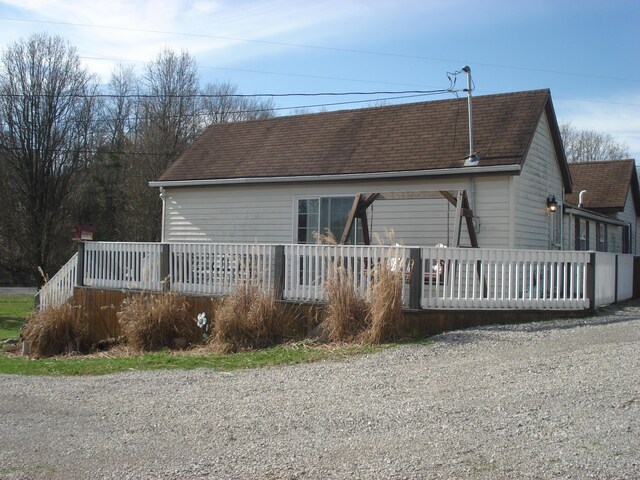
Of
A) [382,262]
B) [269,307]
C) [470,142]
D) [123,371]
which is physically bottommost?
[123,371]

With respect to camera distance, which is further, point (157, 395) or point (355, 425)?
point (157, 395)

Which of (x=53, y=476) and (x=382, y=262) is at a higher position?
(x=382, y=262)

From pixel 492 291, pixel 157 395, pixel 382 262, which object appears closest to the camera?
pixel 157 395

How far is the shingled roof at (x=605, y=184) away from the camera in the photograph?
2369 centimetres

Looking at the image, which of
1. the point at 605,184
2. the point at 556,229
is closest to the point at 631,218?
the point at 605,184

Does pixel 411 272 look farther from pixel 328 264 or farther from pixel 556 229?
pixel 556 229

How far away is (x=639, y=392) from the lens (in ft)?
20.6

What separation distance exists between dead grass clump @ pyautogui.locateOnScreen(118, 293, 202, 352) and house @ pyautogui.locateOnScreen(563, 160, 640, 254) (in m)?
13.7

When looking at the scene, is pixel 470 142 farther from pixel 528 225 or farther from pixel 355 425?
pixel 355 425

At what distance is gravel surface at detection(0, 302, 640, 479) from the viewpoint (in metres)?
4.77

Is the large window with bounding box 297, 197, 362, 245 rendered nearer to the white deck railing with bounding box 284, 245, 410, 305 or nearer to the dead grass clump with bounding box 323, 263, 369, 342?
the white deck railing with bounding box 284, 245, 410, 305

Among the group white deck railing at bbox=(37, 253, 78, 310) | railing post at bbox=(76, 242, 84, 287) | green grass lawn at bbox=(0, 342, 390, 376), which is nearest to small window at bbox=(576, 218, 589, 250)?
green grass lawn at bbox=(0, 342, 390, 376)

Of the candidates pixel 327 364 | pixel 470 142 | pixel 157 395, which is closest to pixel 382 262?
pixel 327 364

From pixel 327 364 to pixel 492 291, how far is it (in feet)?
11.5
